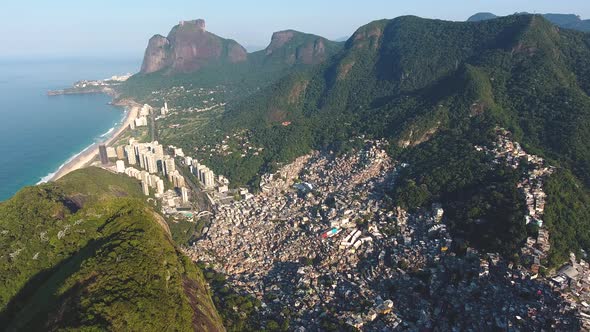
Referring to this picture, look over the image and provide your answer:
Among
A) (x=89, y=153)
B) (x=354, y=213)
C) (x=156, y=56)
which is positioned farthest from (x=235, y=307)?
(x=156, y=56)

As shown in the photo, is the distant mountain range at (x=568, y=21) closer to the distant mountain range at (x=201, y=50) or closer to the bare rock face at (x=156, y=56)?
the distant mountain range at (x=201, y=50)

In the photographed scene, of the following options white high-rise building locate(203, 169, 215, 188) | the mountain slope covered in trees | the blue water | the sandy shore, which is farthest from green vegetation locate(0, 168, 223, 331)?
the blue water

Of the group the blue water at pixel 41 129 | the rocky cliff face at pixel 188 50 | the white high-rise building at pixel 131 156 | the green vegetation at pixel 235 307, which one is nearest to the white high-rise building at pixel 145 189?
the white high-rise building at pixel 131 156

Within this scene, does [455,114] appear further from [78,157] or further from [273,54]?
[273,54]

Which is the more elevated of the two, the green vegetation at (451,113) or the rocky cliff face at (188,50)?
the rocky cliff face at (188,50)

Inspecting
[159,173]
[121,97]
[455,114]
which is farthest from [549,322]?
[121,97]
